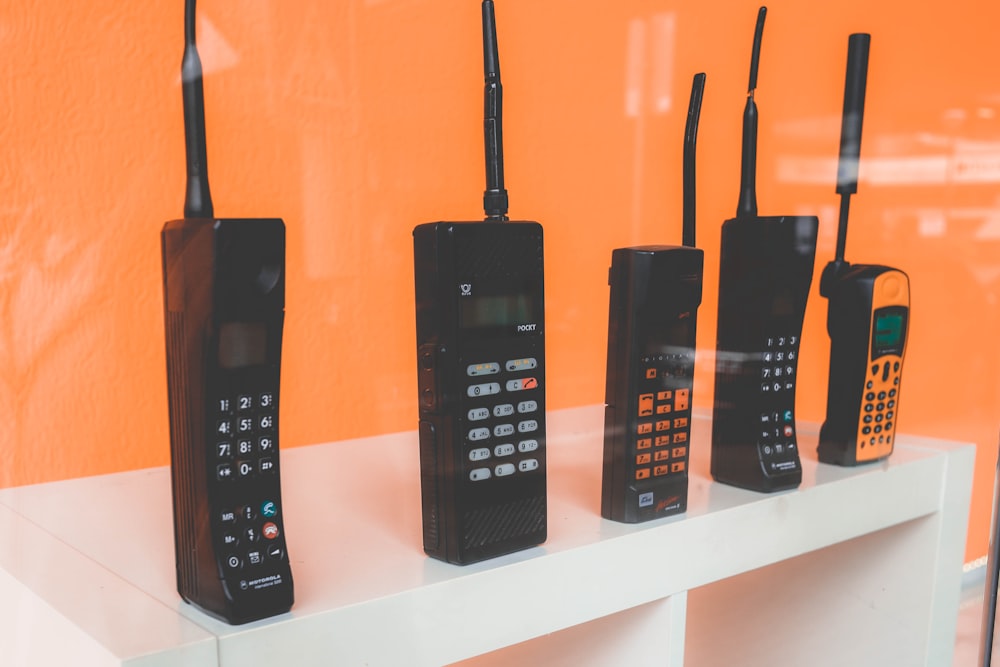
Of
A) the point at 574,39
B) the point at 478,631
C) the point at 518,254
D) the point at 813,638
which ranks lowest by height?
the point at 813,638

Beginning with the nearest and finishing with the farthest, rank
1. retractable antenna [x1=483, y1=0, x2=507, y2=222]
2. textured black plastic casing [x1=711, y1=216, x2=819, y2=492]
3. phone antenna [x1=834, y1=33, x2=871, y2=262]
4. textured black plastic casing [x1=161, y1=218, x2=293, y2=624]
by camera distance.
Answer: textured black plastic casing [x1=161, y1=218, x2=293, y2=624], retractable antenna [x1=483, y1=0, x2=507, y2=222], textured black plastic casing [x1=711, y1=216, x2=819, y2=492], phone antenna [x1=834, y1=33, x2=871, y2=262]

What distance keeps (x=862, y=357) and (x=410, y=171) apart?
342 millimetres

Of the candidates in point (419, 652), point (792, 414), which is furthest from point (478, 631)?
point (792, 414)

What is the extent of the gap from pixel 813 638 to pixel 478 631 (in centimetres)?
40

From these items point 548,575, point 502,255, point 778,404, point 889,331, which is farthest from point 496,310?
point 889,331

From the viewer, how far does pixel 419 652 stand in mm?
361

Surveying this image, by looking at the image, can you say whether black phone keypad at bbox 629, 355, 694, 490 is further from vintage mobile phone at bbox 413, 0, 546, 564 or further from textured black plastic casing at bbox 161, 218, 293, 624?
textured black plastic casing at bbox 161, 218, 293, 624

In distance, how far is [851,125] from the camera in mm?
711

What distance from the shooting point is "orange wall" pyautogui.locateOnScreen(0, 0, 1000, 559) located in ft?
1.38

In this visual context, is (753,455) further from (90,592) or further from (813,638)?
(90,592)

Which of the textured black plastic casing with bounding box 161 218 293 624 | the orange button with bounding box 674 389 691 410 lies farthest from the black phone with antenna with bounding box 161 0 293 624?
the orange button with bounding box 674 389 691 410

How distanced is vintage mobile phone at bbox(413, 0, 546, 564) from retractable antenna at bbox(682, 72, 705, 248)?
17 centimetres

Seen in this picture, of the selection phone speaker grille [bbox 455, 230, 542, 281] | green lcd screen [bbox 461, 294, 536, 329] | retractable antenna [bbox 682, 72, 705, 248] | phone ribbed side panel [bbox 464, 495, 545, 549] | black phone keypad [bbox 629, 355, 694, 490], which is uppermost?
retractable antenna [bbox 682, 72, 705, 248]

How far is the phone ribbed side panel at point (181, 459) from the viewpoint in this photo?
327mm
